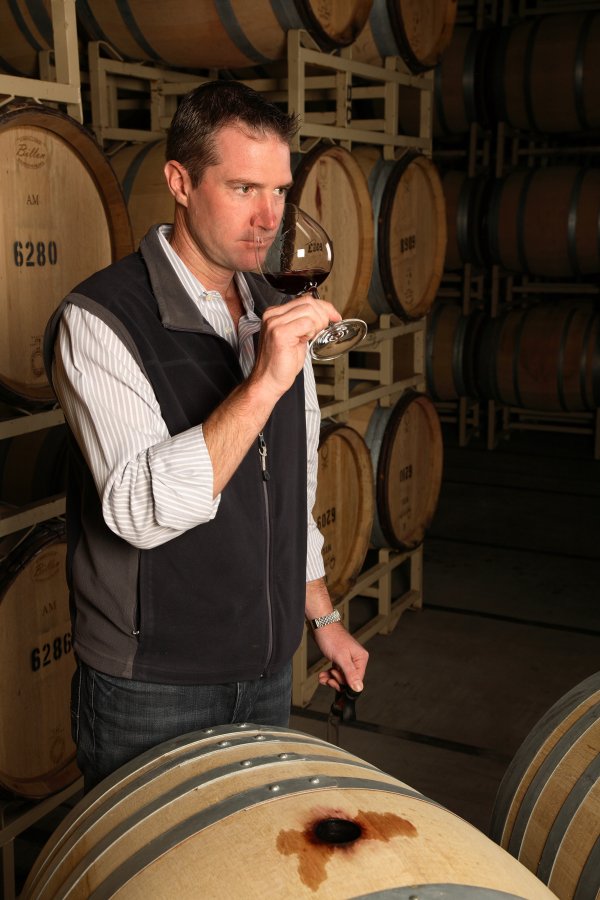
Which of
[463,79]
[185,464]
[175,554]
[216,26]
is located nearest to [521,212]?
[463,79]

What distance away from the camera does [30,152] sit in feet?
7.98

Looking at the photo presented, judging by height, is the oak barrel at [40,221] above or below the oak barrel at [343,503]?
above

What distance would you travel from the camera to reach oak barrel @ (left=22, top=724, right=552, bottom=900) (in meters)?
1.17

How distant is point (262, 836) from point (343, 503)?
3.07m

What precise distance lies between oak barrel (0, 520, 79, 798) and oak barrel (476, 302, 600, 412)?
6.05m

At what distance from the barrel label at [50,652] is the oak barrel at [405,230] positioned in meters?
2.32

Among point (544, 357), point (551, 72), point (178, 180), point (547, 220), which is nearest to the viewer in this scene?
point (178, 180)

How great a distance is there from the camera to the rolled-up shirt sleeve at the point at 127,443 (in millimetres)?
1581

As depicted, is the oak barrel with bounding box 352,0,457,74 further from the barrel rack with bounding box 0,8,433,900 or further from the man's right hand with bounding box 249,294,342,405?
the man's right hand with bounding box 249,294,342,405

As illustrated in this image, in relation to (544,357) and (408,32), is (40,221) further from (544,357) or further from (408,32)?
(544,357)

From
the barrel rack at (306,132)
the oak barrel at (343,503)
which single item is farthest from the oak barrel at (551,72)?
the oak barrel at (343,503)

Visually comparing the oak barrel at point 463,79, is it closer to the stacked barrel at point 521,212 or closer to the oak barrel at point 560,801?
the stacked barrel at point 521,212

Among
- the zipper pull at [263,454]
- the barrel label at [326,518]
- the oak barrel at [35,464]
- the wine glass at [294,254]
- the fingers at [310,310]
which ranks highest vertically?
the wine glass at [294,254]

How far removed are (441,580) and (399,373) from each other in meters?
1.28
